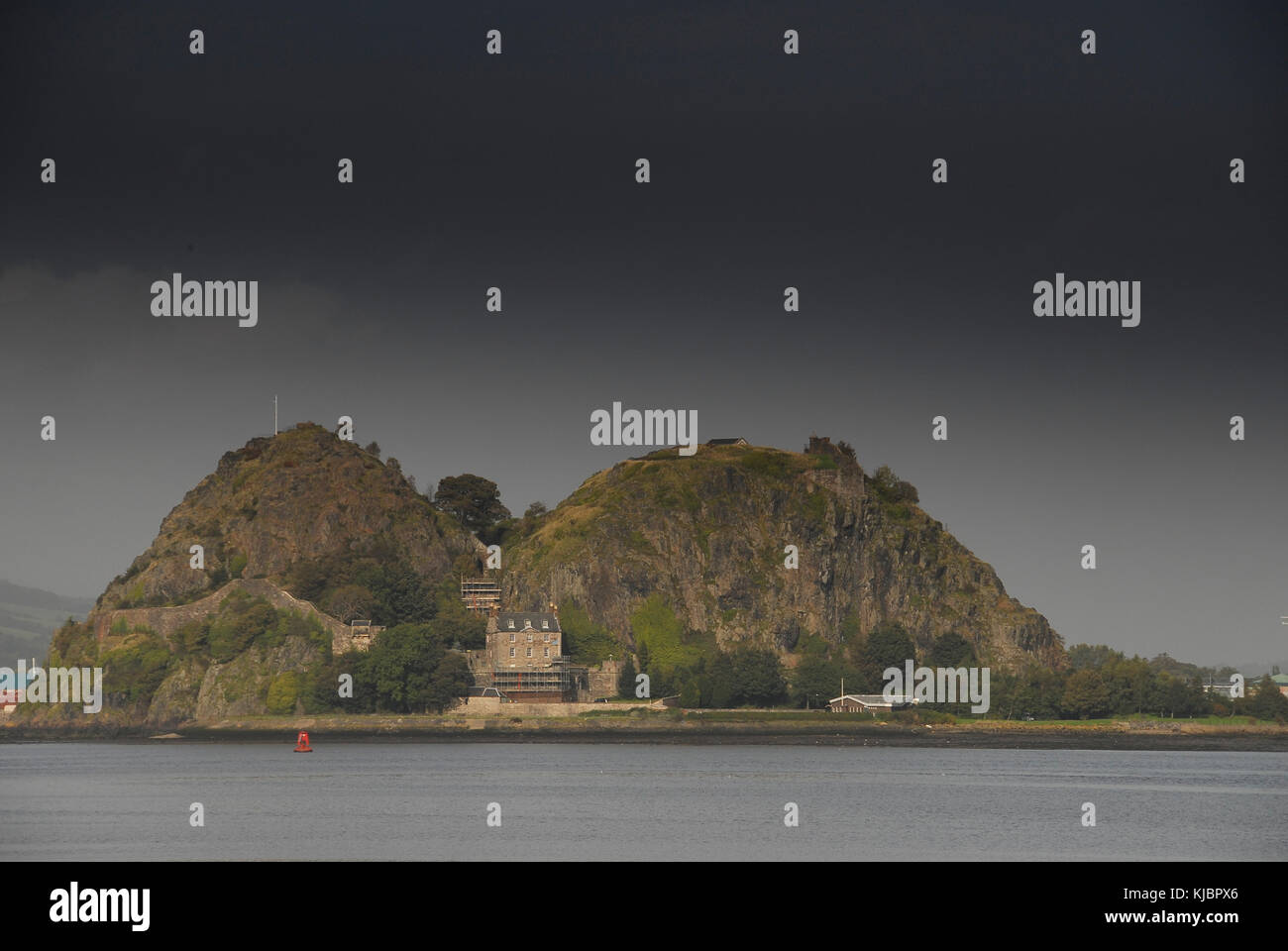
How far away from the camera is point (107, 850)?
45.3m

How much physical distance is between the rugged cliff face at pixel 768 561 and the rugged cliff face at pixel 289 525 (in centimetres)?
1335

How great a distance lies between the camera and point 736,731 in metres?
133

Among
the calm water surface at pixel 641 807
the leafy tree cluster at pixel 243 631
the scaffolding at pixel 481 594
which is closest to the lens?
the calm water surface at pixel 641 807

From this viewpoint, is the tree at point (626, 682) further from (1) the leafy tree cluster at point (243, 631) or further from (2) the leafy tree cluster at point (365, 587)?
(1) the leafy tree cluster at point (243, 631)

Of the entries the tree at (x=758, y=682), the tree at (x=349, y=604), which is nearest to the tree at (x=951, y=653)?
the tree at (x=758, y=682)

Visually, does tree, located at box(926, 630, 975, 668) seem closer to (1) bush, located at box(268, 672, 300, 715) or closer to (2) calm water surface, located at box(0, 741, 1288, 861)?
(2) calm water surface, located at box(0, 741, 1288, 861)

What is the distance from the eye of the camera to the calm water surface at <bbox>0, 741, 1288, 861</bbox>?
4669 cm

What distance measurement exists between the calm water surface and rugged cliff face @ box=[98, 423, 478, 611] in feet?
236

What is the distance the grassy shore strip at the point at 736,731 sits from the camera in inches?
4966

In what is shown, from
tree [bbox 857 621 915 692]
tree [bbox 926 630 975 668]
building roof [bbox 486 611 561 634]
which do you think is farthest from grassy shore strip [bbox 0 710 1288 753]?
tree [bbox 926 630 975 668]
